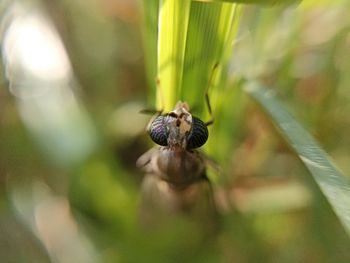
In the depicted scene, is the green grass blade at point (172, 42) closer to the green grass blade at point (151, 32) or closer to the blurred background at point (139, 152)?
the green grass blade at point (151, 32)

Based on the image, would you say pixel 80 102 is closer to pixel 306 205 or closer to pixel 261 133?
pixel 261 133

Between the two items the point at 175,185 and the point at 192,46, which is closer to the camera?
the point at 192,46

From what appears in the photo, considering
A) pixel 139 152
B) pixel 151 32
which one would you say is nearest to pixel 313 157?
pixel 151 32

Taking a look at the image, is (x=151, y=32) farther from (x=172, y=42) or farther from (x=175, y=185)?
(x=175, y=185)

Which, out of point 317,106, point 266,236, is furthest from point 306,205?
point 317,106

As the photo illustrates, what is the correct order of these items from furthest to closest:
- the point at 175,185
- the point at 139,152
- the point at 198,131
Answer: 1. the point at 139,152
2. the point at 175,185
3. the point at 198,131

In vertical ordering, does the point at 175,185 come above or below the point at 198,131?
below

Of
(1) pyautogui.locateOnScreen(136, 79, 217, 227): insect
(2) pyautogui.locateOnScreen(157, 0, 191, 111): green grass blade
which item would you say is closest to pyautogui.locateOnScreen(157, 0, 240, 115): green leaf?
(2) pyautogui.locateOnScreen(157, 0, 191, 111): green grass blade
